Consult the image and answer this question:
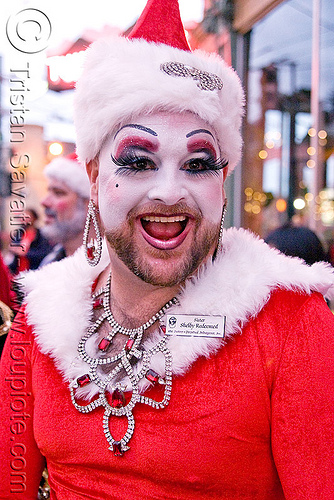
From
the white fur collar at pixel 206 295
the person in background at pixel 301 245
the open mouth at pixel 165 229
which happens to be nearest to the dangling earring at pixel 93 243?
the white fur collar at pixel 206 295

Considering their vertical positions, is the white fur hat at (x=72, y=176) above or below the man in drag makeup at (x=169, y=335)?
above

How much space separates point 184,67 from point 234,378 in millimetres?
824

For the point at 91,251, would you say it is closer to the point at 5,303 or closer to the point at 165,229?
the point at 165,229

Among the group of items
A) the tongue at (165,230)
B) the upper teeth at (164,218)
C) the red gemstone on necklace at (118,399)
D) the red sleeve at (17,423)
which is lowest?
the red sleeve at (17,423)

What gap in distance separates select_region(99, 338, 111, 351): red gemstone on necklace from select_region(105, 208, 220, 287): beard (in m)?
0.25

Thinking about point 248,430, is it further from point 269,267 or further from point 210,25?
point 210,25

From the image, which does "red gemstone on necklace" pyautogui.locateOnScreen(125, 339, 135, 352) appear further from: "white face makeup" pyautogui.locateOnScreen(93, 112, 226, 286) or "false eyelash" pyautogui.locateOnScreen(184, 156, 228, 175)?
"false eyelash" pyautogui.locateOnScreen(184, 156, 228, 175)

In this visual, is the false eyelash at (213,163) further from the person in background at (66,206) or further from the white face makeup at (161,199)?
the person in background at (66,206)

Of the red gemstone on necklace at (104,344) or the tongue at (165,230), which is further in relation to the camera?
the red gemstone on necklace at (104,344)

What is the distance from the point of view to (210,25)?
175 inches

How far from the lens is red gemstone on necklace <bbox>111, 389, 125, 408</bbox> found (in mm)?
1130

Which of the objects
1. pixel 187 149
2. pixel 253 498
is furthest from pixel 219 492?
pixel 187 149

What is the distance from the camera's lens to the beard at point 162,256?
115cm

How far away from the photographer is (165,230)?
1159mm
